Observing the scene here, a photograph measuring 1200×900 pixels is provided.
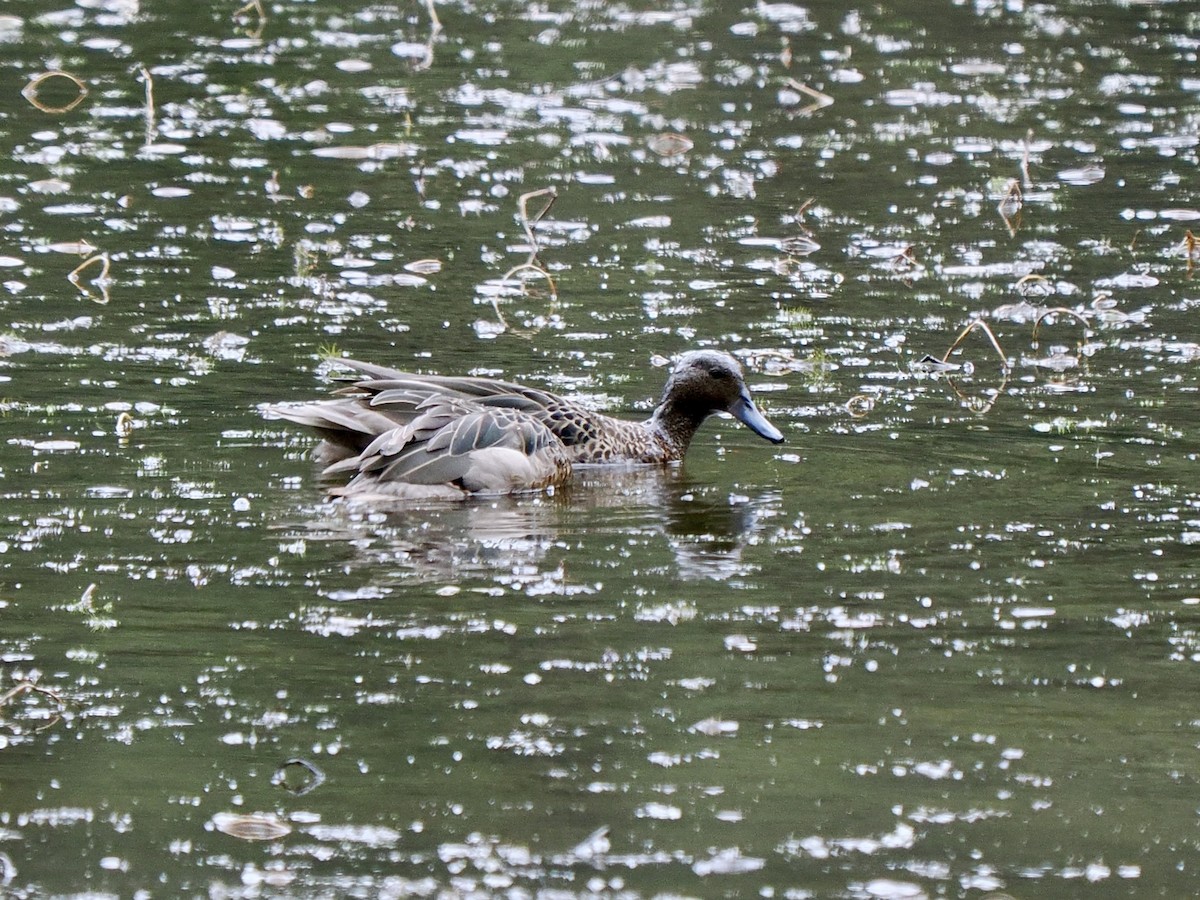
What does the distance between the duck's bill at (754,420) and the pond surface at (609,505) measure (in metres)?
0.16

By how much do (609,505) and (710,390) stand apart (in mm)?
1340

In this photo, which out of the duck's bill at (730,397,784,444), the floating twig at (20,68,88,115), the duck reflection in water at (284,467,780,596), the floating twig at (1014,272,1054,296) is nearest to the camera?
the duck reflection in water at (284,467,780,596)

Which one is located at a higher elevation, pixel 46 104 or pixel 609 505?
pixel 609 505

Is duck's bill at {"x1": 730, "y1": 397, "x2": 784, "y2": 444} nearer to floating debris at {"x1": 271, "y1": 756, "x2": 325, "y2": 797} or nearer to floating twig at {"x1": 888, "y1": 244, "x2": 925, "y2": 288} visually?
floating twig at {"x1": 888, "y1": 244, "x2": 925, "y2": 288}

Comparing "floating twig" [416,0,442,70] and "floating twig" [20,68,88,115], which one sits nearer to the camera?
"floating twig" [20,68,88,115]

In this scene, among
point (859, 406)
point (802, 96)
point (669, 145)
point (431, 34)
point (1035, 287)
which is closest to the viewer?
point (859, 406)

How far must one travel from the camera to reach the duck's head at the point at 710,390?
39.1 ft

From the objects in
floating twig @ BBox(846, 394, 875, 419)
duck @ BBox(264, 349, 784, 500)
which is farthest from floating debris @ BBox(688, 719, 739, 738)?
floating twig @ BBox(846, 394, 875, 419)

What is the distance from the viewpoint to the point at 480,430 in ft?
36.2

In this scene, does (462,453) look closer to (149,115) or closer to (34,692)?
(34,692)

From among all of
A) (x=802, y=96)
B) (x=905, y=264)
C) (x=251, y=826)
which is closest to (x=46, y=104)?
(x=802, y=96)

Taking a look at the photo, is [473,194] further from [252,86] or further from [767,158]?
[252,86]

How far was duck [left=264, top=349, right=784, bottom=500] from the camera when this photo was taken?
426 inches

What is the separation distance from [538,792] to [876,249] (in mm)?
10396
